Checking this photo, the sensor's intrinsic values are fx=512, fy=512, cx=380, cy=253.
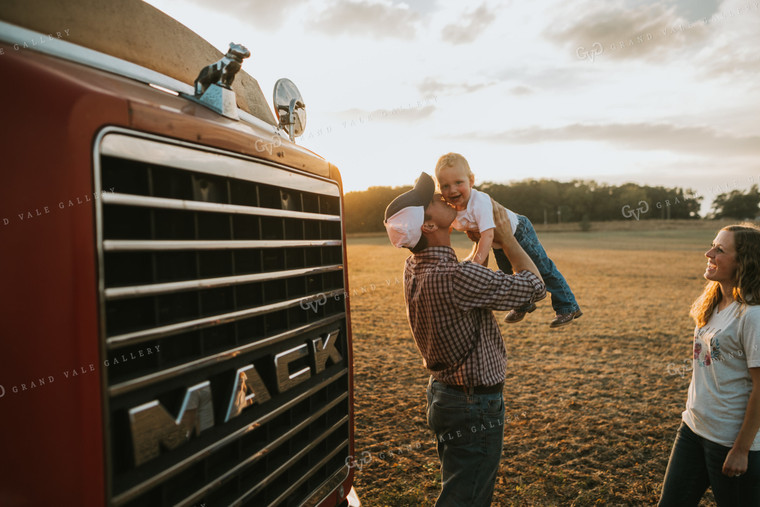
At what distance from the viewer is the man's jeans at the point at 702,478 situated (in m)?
2.53

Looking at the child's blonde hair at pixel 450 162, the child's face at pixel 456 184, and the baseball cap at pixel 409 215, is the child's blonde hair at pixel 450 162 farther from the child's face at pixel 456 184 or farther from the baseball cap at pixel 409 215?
the baseball cap at pixel 409 215

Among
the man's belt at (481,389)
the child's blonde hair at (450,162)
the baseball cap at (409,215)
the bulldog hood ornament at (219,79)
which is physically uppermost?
the bulldog hood ornament at (219,79)

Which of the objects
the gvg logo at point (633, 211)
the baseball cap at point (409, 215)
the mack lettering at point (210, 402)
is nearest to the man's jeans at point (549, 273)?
the baseball cap at point (409, 215)

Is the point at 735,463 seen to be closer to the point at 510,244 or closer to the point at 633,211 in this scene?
the point at 510,244

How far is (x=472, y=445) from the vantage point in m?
2.49

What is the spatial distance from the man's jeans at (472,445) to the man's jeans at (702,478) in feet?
3.76

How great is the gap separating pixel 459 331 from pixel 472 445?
0.56m

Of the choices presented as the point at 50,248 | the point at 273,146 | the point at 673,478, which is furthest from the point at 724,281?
the point at 50,248

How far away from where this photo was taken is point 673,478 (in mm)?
2875

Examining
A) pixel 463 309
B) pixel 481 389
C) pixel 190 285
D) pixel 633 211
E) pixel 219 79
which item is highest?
pixel 219 79

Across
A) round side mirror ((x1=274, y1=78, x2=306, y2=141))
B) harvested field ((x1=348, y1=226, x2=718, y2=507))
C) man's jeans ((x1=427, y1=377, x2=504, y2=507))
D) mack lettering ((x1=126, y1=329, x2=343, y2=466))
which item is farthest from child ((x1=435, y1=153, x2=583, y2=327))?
harvested field ((x1=348, y1=226, x2=718, y2=507))

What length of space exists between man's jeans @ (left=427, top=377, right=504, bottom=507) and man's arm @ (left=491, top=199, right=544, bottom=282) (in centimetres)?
68

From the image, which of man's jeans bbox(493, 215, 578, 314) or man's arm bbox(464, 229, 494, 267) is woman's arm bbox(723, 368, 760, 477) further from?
man's arm bbox(464, 229, 494, 267)

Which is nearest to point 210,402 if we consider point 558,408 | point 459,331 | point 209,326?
point 209,326
